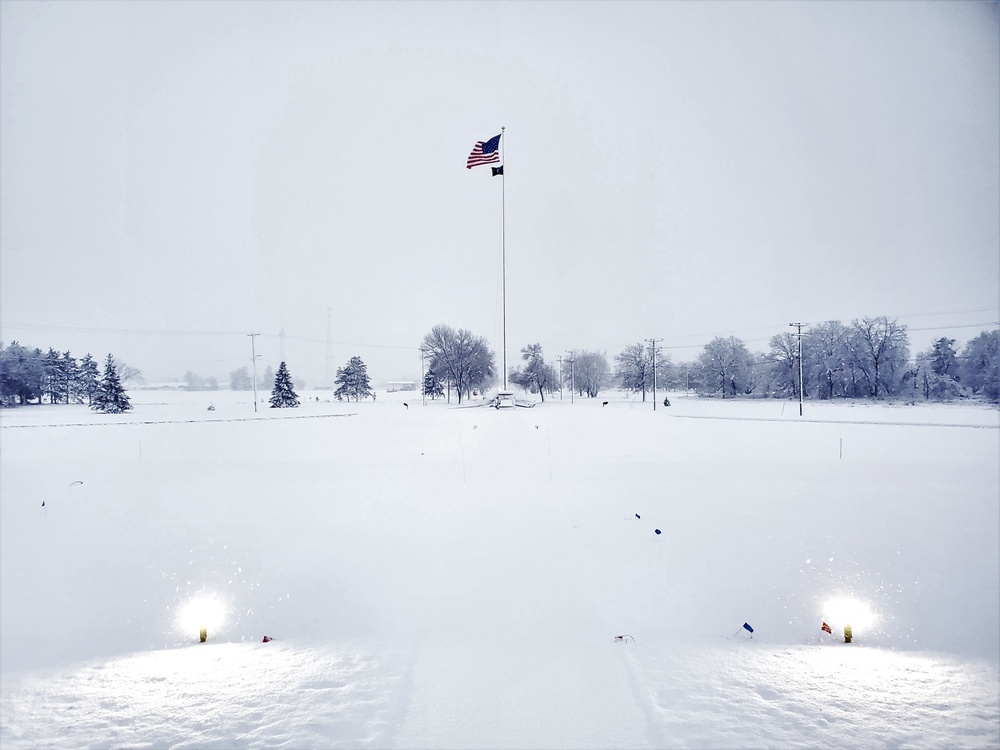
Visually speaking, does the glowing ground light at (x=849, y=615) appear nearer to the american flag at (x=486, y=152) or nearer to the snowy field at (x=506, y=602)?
the snowy field at (x=506, y=602)

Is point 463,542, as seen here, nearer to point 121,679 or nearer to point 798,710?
point 121,679

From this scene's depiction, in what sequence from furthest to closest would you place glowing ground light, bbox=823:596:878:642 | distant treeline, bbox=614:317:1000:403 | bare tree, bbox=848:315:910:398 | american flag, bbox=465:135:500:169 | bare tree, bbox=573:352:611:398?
bare tree, bbox=573:352:611:398, bare tree, bbox=848:315:910:398, american flag, bbox=465:135:500:169, distant treeline, bbox=614:317:1000:403, glowing ground light, bbox=823:596:878:642

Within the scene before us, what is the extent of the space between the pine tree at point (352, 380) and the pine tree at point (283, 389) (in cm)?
1024

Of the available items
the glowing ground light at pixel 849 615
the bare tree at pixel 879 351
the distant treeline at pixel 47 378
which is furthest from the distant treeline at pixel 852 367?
the distant treeline at pixel 47 378

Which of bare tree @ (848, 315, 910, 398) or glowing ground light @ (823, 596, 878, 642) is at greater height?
bare tree @ (848, 315, 910, 398)

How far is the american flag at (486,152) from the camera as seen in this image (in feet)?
72.2

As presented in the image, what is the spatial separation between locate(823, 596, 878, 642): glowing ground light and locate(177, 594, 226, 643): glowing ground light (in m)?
7.92

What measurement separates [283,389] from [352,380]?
10.9 m

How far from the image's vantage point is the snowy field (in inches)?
149

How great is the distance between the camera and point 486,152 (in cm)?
2230

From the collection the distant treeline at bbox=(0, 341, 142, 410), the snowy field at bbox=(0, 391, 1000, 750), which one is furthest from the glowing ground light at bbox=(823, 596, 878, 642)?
the distant treeline at bbox=(0, 341, 142, 410)

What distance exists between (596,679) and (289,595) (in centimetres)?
464

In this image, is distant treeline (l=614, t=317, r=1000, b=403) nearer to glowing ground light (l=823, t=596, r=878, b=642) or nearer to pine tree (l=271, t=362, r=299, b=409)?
glowing ground light (l=823, t=596, r=878, b=642)

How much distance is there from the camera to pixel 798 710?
381 cm
